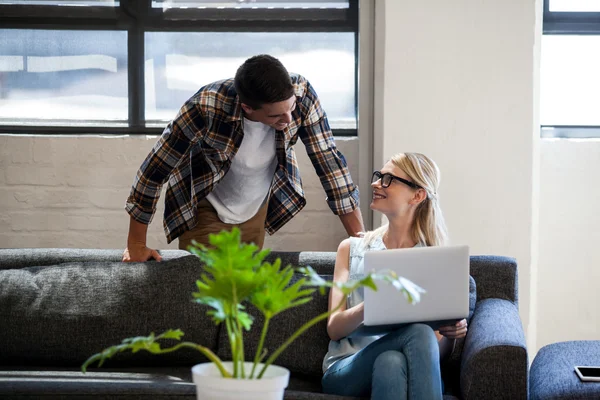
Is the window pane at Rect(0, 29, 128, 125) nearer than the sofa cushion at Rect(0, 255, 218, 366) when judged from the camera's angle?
No

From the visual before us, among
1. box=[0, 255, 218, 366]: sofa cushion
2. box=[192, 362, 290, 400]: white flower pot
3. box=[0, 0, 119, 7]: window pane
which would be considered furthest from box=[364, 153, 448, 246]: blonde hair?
box=[0, 0, 119, 7]: window pane

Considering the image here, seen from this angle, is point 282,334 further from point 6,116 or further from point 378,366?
point 6,116

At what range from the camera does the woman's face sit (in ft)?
8.51

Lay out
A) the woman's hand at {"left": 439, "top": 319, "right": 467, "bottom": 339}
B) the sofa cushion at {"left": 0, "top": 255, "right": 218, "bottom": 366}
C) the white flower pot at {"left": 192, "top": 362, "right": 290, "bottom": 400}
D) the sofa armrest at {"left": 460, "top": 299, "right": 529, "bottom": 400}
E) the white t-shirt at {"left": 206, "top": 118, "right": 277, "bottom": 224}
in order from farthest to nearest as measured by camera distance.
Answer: the white t-shirt at {"left": 206, "top": 118, "right": 277, "bottom": 224} < the sofa cushion at {"left": 0, "top": 255, "right": 218, "bottom": 366} < the woman's hand at {"left": 439, "top": 319, "right": 467, "bottom": 339} < the sofa armrest at {"left": 460, "top": 299, "right": 529, "bottom": 400} < the white flower pot at {"left": 192, "top": 362, "right": 290, "bottom": 400}

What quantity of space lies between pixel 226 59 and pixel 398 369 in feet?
6.40

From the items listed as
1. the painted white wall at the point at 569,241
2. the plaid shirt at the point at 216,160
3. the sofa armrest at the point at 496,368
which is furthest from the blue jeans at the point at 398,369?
the painted white wall at the point at 569,241

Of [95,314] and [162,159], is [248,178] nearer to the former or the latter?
[162,159]

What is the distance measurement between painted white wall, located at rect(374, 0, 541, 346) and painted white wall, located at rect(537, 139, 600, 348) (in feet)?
1.09

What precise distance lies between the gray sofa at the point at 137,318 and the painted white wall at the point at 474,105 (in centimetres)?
56

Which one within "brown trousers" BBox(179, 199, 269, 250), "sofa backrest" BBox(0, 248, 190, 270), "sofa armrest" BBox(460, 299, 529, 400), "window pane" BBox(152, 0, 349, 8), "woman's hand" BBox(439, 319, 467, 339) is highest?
"window pane" BBox(152, 0, 349, 8)

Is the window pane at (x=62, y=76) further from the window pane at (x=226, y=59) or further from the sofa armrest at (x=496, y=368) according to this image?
the sofa armrest at (x=496, y=368)

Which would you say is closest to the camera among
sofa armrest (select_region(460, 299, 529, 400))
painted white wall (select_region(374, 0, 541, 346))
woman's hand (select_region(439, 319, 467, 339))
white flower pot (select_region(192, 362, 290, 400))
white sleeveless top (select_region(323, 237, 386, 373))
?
white flower pot (select_region(192, 362, 290, 400))

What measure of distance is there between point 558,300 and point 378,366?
1701 millimetres

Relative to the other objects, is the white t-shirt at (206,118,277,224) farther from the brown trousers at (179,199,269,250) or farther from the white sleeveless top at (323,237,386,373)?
the white sleeveless top at (323,237,386,373)
